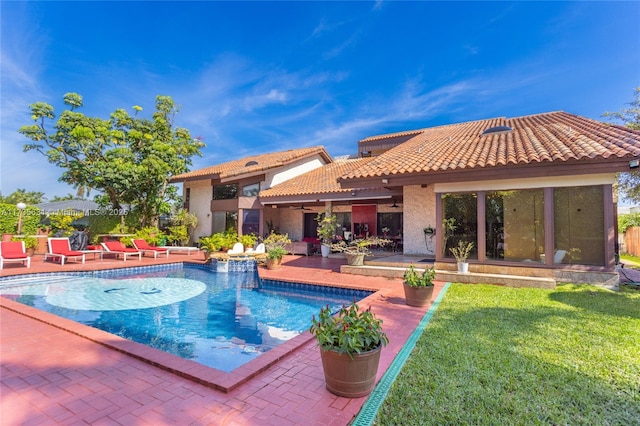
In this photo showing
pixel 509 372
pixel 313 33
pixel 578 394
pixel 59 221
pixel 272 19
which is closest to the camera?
pixel 578 394

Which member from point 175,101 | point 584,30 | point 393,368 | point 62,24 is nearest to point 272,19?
point 62,24

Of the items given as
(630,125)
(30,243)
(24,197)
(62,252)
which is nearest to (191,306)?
(62,252)

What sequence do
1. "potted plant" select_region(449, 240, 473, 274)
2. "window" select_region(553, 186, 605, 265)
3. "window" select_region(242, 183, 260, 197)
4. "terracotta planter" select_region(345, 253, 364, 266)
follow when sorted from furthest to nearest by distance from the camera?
"window" select_region(242, 183, 260, 197), "terracotta planter" select_region(345, 253, 364, 266), "potted plant" select_region(449, 240, 473, 274), "window" select_region(553, 186, 605, 265)

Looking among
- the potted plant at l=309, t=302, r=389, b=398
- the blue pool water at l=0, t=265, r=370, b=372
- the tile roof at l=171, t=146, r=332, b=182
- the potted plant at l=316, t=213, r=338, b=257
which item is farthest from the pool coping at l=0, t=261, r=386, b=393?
the tile roof at l=171, t=146, r=332, b=182

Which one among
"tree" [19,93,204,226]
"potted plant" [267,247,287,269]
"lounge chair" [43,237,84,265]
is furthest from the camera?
"tree" [19,93,204,226]

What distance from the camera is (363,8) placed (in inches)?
604

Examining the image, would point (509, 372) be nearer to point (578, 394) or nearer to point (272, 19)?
point (578, 394)

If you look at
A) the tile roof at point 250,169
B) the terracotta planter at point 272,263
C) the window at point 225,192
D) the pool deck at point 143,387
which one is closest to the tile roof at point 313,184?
the tile roof at point 250,169

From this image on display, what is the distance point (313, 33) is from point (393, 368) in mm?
20003

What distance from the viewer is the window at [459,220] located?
37.1 feet

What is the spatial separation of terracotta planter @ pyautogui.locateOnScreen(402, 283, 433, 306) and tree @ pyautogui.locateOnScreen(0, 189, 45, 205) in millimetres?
75366

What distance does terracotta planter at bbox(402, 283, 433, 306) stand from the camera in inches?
293

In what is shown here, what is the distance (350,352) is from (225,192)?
2155 centimetres

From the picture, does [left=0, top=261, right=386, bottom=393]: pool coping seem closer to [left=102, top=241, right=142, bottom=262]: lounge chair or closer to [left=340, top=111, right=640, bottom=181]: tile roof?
[left=340, top=111, right=640, bottom=181]: tile roof
